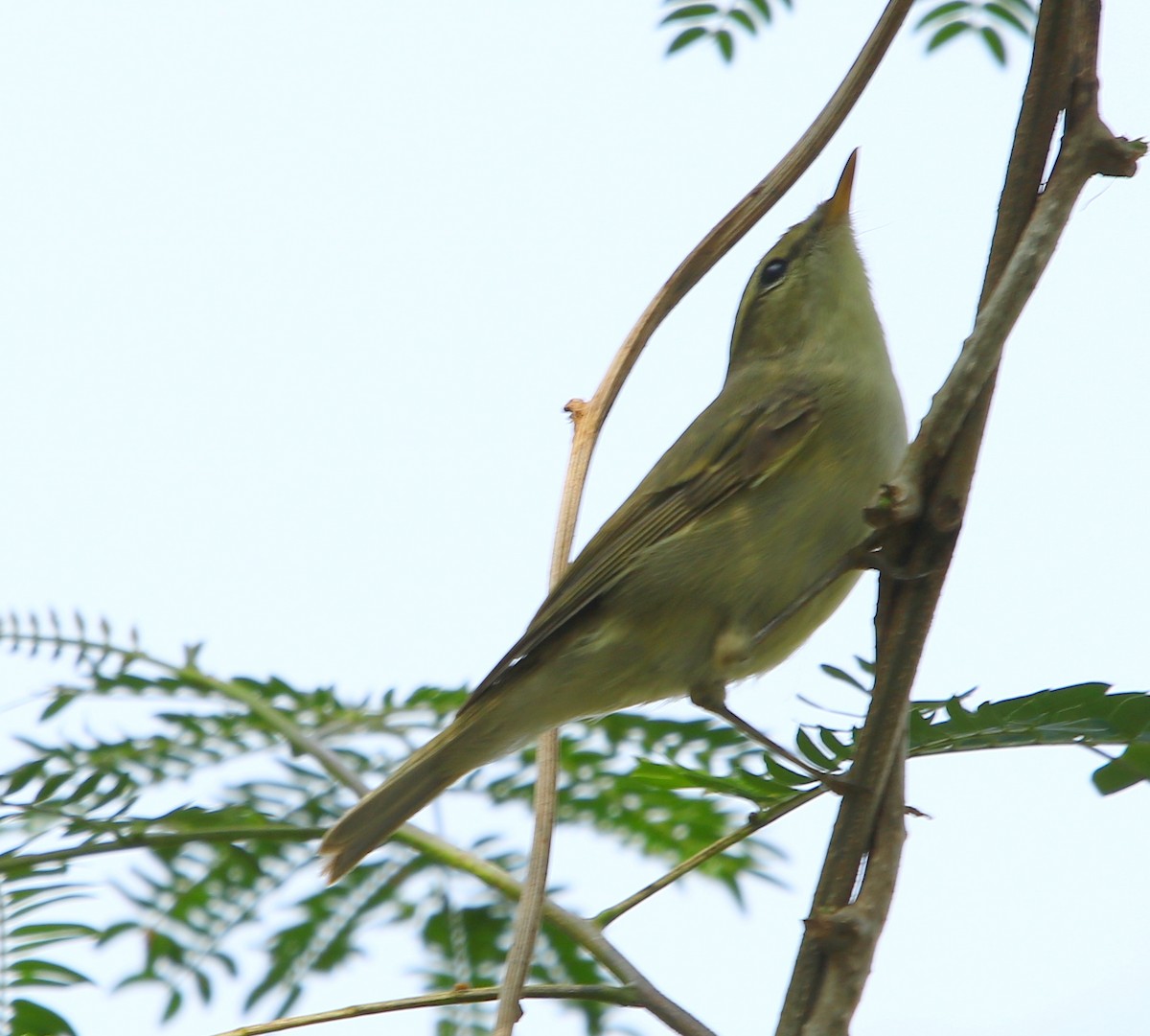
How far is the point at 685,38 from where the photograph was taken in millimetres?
3479

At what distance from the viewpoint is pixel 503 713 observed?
3154mm

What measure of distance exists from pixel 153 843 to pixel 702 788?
1012 millimetres

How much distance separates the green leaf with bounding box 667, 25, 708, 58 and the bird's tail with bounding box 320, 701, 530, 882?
1751 millimetres

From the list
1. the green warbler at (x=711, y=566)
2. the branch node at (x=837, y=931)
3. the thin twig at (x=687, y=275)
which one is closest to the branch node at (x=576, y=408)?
the thin twig at (x=687, y=275)

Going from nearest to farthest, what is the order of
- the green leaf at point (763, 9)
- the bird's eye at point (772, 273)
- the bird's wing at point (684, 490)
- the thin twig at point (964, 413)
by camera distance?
the thin twig at point (964, 413) < the bird's wing at point (684, 490) < the green leaf at point (763, 9) < the bird's eye at point (772, 273)

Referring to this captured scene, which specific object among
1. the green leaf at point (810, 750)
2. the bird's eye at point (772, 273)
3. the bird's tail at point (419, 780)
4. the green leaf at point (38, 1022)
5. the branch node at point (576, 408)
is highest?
the bird's eye at point (772, 273)

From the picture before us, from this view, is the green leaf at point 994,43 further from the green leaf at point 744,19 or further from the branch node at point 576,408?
the branch node at point 576,408

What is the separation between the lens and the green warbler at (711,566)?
3.12 m

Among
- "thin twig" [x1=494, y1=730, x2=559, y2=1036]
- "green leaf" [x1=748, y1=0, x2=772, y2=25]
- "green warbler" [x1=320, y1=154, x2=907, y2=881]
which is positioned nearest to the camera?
"thin twig" [x1=494, y1=730, x2=559, y2=1036]

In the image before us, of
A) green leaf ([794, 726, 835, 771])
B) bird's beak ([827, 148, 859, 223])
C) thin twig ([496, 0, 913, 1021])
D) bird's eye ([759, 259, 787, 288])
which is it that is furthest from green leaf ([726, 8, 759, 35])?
green leaf ([794, 726, 835, 771])

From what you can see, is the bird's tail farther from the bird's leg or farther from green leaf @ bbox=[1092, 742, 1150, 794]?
green leaf @ bbox=[1092, 742, 1150, 794]

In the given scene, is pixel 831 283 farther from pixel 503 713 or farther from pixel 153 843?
pixel 153 843

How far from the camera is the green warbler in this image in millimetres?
3123

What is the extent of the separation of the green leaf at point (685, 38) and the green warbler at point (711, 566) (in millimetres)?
890
